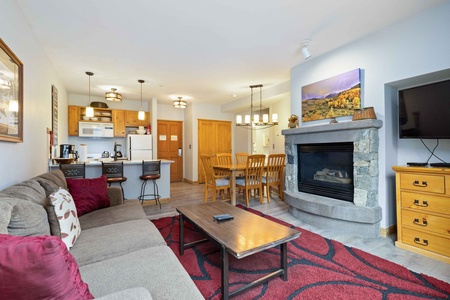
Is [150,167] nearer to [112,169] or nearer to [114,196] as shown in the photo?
[112,169]

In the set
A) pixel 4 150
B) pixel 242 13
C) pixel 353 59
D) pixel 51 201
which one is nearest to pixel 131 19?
pixel 242 13

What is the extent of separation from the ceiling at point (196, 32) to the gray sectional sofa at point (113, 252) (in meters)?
1.79

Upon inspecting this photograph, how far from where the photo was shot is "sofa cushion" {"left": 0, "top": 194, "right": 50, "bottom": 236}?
109cm

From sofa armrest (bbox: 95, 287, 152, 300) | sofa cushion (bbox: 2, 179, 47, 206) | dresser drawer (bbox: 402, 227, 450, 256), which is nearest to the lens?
sofa armrest (bbox: 95, 287, 152, 300)

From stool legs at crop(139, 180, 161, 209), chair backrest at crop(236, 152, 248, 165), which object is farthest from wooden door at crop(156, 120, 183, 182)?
stool legs at crop(139, 180, 161, 209)

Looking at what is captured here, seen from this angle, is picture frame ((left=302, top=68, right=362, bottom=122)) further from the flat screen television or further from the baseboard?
the baseboard

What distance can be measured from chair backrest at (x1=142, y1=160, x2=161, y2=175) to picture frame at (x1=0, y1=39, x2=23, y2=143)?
202cm

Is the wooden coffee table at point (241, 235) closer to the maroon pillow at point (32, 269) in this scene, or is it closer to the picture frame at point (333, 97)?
the maroon pillow at point (32, 269)

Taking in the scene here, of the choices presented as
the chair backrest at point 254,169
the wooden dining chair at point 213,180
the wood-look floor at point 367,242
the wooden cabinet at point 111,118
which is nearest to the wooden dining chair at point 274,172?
the chair backrest at point 254,169

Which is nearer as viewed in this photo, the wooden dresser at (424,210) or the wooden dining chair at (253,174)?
the wooden dresser at (424,210)

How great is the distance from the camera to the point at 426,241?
2164mm

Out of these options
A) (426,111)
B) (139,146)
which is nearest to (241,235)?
(426,111)

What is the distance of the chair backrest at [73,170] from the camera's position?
10.8ft

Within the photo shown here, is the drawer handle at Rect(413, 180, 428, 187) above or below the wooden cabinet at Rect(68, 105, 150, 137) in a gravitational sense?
below
